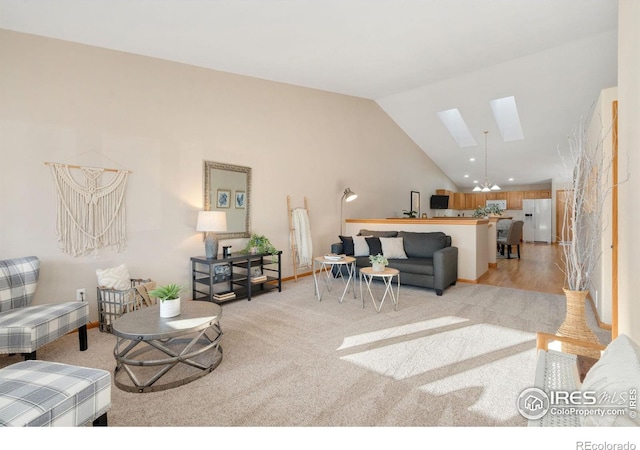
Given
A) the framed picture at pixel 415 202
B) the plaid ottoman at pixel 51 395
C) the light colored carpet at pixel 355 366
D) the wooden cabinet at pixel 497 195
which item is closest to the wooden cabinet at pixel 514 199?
the wooden cabinet at pixel 497 195

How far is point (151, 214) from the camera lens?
12.4ft

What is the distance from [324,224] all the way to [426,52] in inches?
129

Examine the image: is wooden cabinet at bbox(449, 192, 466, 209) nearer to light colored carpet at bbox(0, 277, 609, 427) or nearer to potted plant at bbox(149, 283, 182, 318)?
light colored carpet at bbox(0, 277, 609, 427)

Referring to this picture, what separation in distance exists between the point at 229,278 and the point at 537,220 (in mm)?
11093

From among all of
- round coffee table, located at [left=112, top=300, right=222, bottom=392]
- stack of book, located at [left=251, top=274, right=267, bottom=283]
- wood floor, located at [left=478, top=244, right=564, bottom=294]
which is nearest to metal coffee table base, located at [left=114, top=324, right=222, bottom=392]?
round coffee table, located at [left=112, top=300, right=222, bottom=392]

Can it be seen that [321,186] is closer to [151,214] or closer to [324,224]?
[324,224]

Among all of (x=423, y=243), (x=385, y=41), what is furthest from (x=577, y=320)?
(x=385, y=41)

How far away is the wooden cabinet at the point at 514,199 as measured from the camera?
453 inches

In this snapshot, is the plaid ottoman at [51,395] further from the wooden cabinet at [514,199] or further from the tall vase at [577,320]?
the wooden cabinet at [514,199]

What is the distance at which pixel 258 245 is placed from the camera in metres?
4.64

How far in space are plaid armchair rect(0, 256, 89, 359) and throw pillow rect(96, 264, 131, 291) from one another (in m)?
0.53

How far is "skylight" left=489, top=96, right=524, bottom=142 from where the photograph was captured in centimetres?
681
